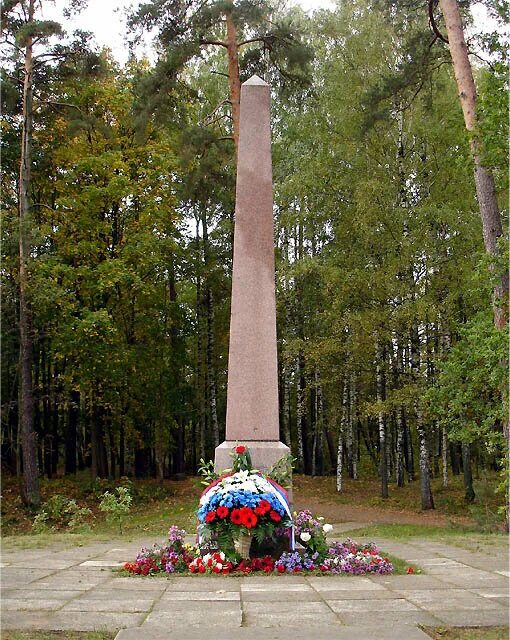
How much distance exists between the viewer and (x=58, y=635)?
10.5 feet

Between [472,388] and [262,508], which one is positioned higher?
[472,388]

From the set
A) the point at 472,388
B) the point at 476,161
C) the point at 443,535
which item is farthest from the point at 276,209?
the point at 443,535

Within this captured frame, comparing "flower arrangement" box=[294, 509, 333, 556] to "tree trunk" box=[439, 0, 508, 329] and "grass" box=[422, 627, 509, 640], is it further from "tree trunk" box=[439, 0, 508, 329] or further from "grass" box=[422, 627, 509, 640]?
"tree trunk" box=[439, 0, 508, 329]

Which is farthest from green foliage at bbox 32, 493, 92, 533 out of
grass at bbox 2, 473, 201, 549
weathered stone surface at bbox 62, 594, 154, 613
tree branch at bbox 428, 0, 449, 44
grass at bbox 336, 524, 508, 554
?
tree branch at bbox 428, 0, 449, 44

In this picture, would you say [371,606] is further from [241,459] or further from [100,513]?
[100,513]

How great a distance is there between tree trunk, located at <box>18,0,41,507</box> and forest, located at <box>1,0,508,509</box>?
0.15 ft

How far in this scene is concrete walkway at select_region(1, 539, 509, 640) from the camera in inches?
131

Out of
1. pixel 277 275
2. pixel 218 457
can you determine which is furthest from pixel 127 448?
pixel 218 457

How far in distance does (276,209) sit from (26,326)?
7725 millimetres

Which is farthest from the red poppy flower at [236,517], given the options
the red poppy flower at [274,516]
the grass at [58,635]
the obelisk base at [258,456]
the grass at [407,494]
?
the grass at [407,494]

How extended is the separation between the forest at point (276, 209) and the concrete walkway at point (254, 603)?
4.38m

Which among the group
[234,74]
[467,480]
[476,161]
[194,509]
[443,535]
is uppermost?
[234,74]

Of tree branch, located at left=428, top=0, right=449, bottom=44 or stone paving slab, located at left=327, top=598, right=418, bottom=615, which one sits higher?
tree branch, located at left=428, top=0, right=449, bottom=44

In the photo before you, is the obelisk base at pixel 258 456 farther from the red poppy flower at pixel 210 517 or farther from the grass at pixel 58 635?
the grass at pixel 58 635
